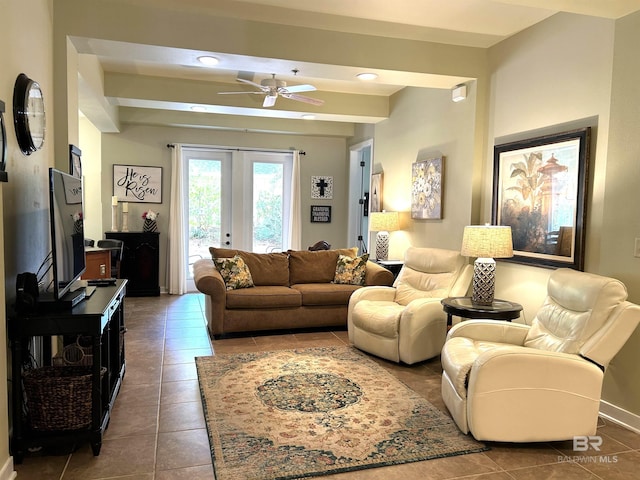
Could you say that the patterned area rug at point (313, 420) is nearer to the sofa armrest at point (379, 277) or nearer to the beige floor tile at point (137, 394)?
the beige floor tile at point (137, 394)

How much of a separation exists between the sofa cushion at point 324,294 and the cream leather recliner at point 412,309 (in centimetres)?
59

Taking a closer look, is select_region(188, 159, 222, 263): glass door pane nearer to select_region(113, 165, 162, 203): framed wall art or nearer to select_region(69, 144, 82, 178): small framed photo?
select_region(113, 165, 162, 203): framed wall art

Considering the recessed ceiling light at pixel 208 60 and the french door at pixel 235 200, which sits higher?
the recessed ceiling light at pixel 208 60

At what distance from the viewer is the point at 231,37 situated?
368 centimetres

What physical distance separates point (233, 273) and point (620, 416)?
3.52 meters

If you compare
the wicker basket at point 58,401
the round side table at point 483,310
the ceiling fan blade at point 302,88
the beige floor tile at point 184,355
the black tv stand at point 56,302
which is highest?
the ceiling fan blade at point 302,88

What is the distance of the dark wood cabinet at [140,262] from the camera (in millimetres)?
6738

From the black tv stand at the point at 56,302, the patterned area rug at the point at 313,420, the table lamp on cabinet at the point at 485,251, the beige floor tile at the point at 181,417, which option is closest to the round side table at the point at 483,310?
the table lamp on cabinet at the point at 485,251

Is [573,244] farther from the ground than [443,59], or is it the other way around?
[443,59]

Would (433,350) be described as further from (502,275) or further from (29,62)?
(29,62)

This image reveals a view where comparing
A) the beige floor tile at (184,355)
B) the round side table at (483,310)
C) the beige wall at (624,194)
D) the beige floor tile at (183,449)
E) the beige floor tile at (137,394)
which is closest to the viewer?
the beige floor tile at (183,449)

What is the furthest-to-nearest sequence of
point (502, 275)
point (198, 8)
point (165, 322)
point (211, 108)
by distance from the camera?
point (211, 108) → point (165, 322) → point (502, 275) → point (198, 8)

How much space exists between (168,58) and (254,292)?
2.35 meters

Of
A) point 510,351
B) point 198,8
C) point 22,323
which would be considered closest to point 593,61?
point 510,351
